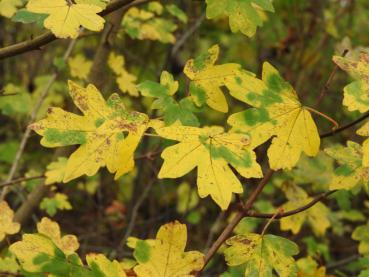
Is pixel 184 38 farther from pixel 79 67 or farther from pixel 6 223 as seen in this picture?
pixel 6 223

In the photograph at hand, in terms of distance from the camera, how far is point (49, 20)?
1.19 metres

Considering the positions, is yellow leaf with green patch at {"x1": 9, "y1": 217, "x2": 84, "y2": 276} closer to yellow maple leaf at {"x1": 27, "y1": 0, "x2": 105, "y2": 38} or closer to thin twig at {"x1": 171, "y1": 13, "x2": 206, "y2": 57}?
yellow maple leaf at {"x1": 27, "y1": 0, "x2": 105, "y2": 38}

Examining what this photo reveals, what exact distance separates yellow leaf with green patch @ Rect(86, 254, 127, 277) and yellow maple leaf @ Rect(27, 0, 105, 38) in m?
0.46

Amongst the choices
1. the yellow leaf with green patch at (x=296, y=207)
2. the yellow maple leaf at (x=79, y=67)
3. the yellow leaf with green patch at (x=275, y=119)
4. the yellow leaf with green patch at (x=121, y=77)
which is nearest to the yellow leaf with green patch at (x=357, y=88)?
the yellow leaf with green patch at (x=275, y=119)

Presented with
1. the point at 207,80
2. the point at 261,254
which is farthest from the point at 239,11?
the point at 261,254

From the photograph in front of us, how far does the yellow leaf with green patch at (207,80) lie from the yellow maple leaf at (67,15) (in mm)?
314

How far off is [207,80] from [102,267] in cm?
53

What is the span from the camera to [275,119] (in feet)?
4.27

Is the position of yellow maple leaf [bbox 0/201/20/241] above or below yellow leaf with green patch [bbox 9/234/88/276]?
below

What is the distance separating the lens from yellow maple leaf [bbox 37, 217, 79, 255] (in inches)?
59.4

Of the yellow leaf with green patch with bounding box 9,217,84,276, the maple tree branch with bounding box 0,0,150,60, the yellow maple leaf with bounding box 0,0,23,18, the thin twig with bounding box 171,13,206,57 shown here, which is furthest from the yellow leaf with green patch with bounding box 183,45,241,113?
the thin twig with bounding box 171,13,206,57

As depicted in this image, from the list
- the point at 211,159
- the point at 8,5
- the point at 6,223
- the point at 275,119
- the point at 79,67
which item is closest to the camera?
the point at 211,159

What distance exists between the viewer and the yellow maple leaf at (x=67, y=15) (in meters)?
1.18

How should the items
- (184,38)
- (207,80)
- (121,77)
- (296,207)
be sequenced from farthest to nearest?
1. (184,38)
2. (121,77)
3. (296,207)
4. (207,80)
